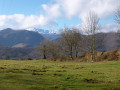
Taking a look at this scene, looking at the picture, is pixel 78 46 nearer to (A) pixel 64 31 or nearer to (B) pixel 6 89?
(A) pixel 64 31

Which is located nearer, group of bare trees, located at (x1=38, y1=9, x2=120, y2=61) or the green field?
the green field

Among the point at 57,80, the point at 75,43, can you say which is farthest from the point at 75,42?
the point at 57,80

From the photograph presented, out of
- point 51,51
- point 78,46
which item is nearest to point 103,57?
point 78,46

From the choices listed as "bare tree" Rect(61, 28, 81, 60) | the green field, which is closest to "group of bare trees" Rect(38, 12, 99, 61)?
"bare tree" Rect(61, 28, 81, 60)

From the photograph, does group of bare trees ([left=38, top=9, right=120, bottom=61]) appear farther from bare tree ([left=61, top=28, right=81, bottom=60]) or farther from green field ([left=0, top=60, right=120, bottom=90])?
green field ([left=0, top=60, right=120, bottom=90])

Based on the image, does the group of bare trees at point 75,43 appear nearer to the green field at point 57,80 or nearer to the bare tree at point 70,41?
the bare tree at point 70,41

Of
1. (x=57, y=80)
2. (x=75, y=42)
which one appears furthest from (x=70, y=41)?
(x=57, y=80)

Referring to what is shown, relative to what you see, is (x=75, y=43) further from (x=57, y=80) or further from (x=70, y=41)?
(x=57, y=80)

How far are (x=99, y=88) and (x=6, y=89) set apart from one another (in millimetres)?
6599

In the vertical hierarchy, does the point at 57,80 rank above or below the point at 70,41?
below

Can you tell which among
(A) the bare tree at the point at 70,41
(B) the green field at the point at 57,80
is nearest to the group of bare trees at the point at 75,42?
(A) the bare tree at the point at 70,41

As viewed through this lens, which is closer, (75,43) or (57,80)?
(57,80)

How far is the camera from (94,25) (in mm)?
69875

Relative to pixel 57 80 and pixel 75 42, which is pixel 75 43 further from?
pixel 57 80
